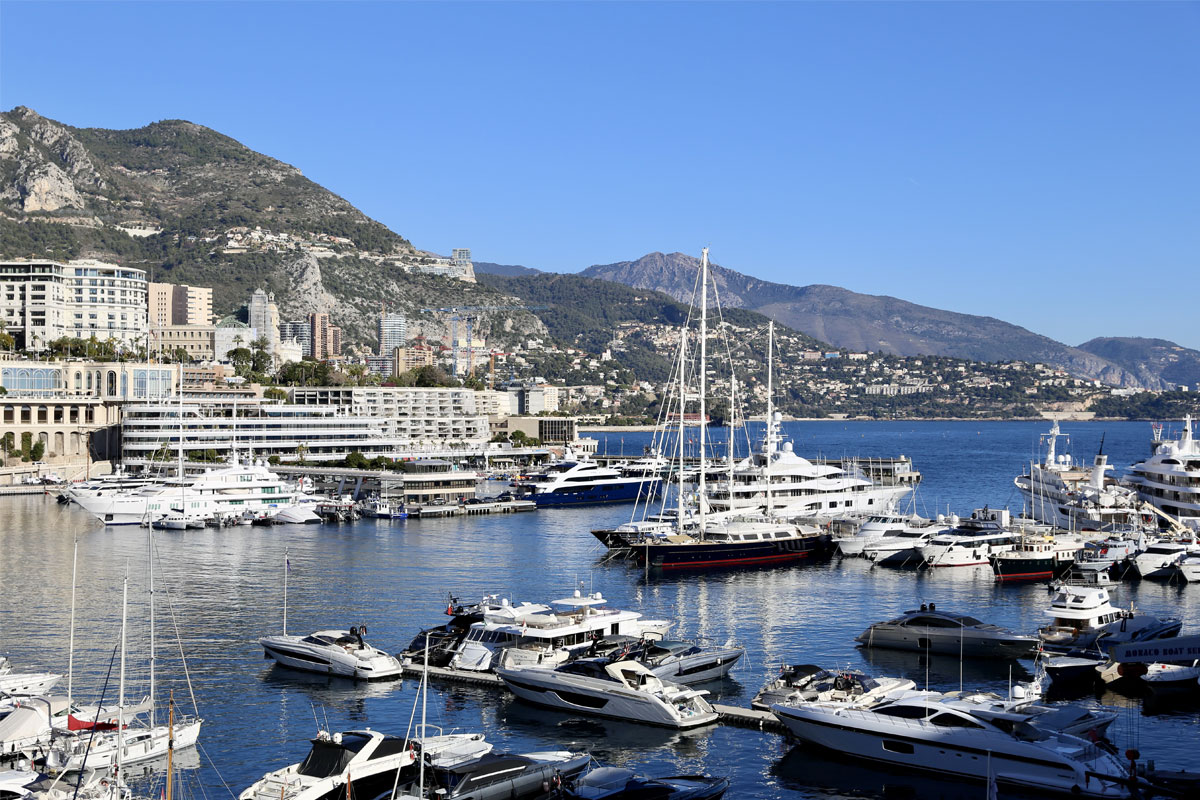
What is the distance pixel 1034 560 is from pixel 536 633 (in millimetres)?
29224

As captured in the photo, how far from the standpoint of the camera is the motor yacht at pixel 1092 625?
125 feet

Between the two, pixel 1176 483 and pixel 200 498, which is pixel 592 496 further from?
pixel 1176 483

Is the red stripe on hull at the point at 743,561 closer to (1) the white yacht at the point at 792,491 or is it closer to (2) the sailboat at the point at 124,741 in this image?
(1) the white yacht at the point at 792,491

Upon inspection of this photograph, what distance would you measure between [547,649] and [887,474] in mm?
79634

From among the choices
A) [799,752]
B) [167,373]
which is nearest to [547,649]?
[799,752]

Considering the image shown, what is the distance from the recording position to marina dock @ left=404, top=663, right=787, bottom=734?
101 feet

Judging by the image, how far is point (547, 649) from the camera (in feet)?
119

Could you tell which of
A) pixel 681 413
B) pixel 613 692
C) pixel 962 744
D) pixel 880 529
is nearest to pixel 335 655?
pixel 613 692

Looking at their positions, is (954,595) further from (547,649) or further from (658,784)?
(658,784)

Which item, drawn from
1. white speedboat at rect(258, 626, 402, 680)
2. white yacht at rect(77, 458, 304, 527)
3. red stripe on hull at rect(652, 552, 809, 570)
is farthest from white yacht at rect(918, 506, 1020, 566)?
white yacht at rect(77, 458, 304, 527)

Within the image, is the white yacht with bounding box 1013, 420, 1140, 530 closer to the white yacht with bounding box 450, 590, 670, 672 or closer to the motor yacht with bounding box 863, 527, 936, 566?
the motor yacht with bounding box 863, 527, 936, 566

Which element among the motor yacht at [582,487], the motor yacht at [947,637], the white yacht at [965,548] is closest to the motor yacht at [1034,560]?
the white yacht at [965,548]

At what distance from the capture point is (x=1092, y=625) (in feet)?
130

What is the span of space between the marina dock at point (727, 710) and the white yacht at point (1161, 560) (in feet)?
98.8
